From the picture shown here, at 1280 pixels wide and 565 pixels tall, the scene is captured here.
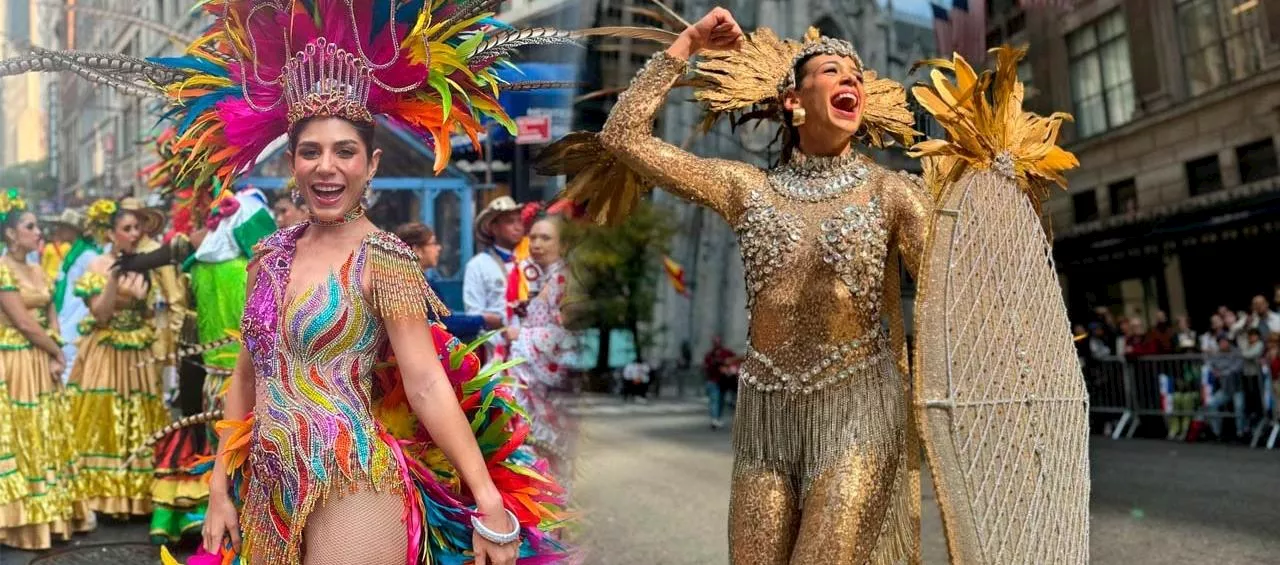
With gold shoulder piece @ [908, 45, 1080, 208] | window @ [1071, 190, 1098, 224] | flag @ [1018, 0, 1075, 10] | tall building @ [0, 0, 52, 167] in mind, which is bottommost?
gold shoulder piece @ [908, 45, 1080, 208]

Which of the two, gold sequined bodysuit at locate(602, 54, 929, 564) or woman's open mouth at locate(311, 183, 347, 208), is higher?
woman's open mouth at locate(311, 183, 347, 208)

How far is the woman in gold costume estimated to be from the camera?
8.32 ft

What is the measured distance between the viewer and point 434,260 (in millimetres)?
4938

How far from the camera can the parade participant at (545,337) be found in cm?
524

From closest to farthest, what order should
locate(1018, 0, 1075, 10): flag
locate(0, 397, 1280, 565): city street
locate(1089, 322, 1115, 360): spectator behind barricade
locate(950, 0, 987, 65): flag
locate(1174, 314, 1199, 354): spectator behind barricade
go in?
locate(0, 397, 1280, 565): city street → locate(950, 0, 987, 65): flag → locate(1018, 0, 1075, 10): flag → locate(1174, 314, 1199, 354): spectator behind barricade → locate(1089, 322, 1115, 360): spectator behind barricade

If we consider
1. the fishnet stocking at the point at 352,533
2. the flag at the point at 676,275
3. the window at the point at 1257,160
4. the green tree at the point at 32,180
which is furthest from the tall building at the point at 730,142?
the green tree at the point at 32,180

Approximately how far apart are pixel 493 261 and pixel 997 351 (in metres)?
3.37

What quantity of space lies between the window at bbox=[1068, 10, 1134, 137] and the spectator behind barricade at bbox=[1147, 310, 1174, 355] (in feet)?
7.52

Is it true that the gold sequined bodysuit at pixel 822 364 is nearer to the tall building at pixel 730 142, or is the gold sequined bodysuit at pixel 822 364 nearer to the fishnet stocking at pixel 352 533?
the tall building at pixel 730 142

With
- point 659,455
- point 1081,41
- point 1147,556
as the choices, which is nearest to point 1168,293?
point 1081,41

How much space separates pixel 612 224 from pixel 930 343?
1358 mm

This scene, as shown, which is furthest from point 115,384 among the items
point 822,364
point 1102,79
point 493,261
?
point 1102,79

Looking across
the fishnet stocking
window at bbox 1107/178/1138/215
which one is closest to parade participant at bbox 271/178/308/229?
the fishnet stocking

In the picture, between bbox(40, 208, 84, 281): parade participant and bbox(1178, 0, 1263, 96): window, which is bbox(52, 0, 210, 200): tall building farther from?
bbox(1178, 0, 1263, 96): window
